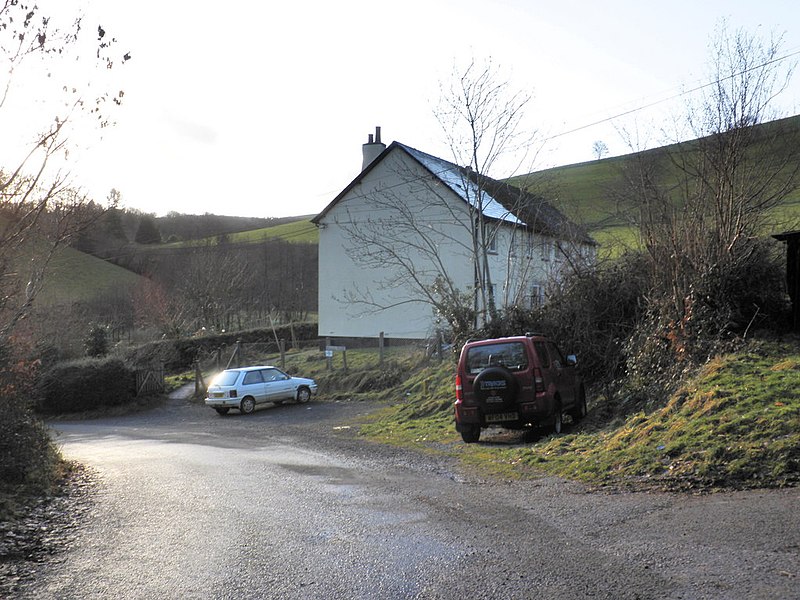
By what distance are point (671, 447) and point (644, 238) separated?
7526mm

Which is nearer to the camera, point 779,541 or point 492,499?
point 779,541

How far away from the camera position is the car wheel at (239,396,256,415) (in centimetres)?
2636

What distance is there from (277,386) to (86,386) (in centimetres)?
1049

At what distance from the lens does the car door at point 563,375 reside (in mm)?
13945

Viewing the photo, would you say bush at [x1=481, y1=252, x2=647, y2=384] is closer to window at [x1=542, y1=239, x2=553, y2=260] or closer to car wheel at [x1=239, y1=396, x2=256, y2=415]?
window at [x1=542, y1=239, x2=553, y2=260]

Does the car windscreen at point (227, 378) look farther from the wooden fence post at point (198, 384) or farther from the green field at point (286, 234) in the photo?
the green field at point (286, 234)

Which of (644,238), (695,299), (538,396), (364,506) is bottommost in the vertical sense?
(364,506)

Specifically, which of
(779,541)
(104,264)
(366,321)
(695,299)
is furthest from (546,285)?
(104,264)

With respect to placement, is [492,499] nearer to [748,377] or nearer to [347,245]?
[748,377]

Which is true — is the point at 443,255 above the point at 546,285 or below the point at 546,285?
above

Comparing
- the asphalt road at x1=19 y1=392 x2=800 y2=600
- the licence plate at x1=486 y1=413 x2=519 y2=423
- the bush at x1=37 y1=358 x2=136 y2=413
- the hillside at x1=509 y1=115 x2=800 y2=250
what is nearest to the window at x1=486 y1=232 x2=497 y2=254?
the hillside at x1=509 y1=115 x2=800 y2=250

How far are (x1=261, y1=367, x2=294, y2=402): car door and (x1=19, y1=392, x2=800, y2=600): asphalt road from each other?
1533cm

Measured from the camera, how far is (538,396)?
13086 millimetres

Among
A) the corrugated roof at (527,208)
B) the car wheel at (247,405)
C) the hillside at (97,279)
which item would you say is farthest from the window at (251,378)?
the hillside at (97,279)
